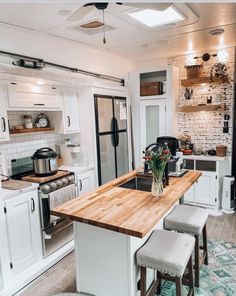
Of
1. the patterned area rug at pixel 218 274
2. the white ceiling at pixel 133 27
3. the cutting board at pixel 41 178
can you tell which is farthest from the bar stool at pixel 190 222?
the white ceiling at pixel 133 27

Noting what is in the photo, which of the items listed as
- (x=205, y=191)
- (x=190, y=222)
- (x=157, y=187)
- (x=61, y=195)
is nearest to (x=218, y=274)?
(x=190, y=222)

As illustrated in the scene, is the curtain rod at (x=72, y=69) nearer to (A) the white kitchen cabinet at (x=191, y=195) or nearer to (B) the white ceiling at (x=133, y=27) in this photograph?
(B) the white ceiling at (x=133, y=27)

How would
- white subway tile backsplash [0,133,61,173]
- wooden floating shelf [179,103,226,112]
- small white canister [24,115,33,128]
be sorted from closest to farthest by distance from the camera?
white subway tile backsplash [0,133,61,173] → small white canister [24,115,33,128] → wooden floating shelf [179,103,226,112]

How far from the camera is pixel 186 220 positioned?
2.44m

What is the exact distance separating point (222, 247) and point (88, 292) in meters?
1.94

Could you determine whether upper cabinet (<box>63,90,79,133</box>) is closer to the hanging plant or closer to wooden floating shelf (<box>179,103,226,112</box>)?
wooden floating shelf (<box>179,103,226,112</box>)

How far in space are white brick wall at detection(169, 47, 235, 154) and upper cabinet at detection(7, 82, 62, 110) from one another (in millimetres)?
2632

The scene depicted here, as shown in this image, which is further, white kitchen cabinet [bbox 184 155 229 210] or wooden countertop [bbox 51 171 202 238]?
white kitchen cabinet [bbox 184 155 229 210]

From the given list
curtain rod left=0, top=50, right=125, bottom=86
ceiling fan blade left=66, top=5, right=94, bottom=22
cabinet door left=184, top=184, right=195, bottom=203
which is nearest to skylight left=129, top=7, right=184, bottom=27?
ceiling fan blade left=66, top=5, right=94, bottom=22

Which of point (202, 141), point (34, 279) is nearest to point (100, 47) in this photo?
point (202, 141)

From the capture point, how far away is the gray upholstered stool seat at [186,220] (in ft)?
7.83

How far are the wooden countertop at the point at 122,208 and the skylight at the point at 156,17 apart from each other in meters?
1.87

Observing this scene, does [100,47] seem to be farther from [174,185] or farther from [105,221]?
[105,221]

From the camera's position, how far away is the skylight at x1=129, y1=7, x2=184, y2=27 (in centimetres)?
264
